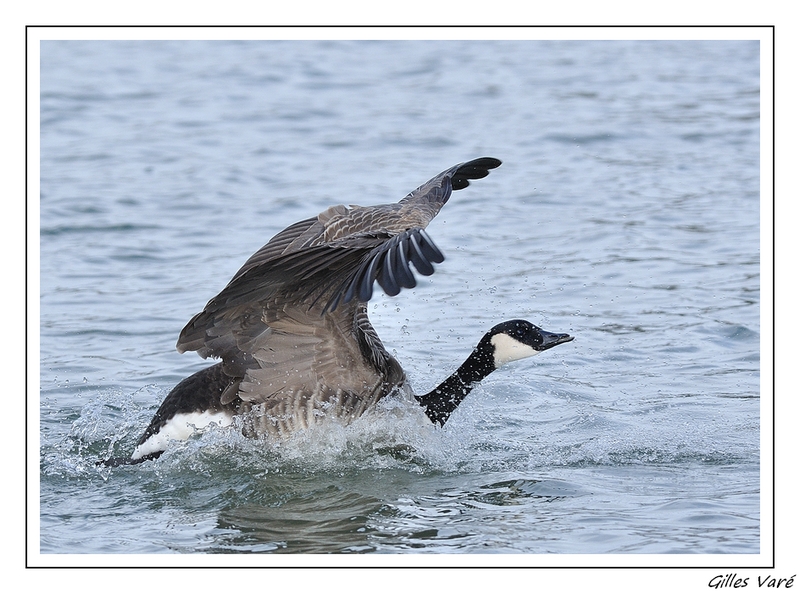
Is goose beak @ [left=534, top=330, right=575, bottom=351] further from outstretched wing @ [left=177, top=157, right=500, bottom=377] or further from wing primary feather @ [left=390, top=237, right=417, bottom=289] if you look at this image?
wing primary feather @ [left=390, top=237, right=417, bottom=289]

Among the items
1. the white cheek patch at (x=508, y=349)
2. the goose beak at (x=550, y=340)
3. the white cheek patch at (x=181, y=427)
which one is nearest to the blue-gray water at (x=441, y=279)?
the white cheek patch at (x=181, y=427)

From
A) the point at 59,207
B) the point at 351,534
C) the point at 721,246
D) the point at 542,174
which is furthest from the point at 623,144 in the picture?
the point at 351,534

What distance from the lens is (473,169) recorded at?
7.60 metres

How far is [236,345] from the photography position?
647cm

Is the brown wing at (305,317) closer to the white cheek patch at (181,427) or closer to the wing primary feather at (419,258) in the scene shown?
the white cheek patch at (181,427)

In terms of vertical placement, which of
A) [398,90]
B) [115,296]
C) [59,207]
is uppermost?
[398,90]

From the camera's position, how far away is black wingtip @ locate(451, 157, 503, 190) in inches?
295

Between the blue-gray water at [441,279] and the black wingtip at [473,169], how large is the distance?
1.53 metres

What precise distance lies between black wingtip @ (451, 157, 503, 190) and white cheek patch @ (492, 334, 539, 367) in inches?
53.0

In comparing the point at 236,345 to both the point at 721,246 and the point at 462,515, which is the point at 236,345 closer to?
the point at 462,515

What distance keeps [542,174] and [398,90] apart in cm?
461

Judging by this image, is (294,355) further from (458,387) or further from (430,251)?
(430,251)

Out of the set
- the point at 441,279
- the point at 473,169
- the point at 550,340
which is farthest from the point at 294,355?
the point at 441,279

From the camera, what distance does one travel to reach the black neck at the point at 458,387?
6.91 metres
